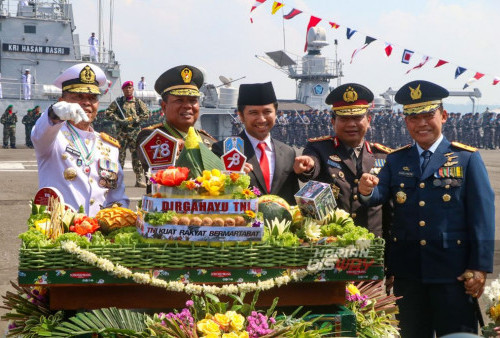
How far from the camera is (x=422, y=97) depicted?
448 cm

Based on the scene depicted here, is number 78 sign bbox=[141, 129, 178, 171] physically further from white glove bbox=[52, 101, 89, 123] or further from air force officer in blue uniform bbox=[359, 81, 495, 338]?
air force officer in blue uniform bbox=[359, 81, 495, 338]

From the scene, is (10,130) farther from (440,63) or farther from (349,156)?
(349,156)

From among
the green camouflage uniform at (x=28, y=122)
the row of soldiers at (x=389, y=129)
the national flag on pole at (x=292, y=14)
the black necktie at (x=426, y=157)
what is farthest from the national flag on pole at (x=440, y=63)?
the row of soldiers at (x=389, y=129)

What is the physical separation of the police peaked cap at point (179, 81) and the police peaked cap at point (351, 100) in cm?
106

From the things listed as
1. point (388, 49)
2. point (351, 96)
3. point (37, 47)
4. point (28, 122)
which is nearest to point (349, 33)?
point (388, 49)

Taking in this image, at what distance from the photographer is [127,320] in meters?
3.15

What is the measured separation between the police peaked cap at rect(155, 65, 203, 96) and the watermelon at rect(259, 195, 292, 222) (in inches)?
54.3

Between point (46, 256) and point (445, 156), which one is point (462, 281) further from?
point (46, 256)

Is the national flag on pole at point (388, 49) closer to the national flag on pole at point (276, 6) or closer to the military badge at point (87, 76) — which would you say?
the national flag on pole at point (276, 6)

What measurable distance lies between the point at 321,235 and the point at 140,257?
3.23ft

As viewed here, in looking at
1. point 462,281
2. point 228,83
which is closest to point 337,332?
point 462,281

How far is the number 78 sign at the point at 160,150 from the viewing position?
365cm

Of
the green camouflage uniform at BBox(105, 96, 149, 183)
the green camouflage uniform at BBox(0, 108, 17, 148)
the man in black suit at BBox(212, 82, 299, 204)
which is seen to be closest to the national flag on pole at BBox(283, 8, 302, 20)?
the green camouflage uniform at BBox(105, 96, 149, 183)

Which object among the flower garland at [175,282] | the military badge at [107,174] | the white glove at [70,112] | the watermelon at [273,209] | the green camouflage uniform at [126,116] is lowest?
the flower garland at [175,282]
